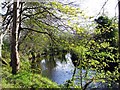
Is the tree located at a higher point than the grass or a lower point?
higher

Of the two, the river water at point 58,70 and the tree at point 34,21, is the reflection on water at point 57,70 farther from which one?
the tree at point 34,21

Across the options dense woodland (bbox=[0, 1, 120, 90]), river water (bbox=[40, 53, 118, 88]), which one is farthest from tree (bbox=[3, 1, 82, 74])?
river water (bbox=[40, 53, 118, 88])

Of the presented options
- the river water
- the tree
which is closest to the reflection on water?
the river water

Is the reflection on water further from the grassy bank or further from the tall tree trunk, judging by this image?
the tall tree trunk

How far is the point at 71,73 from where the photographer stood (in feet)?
7.16

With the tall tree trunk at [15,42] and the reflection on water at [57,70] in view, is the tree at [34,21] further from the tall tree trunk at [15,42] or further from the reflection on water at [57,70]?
the reflection on water at [57,70]

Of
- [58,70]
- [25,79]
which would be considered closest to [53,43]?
[58,70]

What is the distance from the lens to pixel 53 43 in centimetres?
219


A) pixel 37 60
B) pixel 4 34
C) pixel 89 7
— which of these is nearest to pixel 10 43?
pixel 4 34

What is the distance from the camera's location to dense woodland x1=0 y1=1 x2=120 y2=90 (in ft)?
7.01

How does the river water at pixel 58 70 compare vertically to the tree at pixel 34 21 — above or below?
below

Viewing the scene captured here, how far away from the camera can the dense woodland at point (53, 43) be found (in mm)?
2137

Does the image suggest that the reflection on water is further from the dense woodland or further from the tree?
the tree

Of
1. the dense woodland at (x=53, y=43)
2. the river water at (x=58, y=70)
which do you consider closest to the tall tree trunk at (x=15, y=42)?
the dense woodland at (x=53, y=43)
